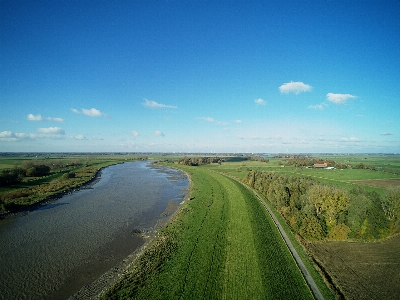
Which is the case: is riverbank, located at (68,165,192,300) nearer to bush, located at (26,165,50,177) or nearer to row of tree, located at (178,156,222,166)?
bush, located at (26,165,50,177)

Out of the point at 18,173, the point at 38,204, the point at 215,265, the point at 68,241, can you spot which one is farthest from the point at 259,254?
the point at 18,173

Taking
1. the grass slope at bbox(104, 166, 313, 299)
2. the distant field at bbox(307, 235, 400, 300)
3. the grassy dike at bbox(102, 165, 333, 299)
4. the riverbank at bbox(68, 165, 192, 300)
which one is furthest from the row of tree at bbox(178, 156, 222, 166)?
the distant field at bbox(307, 235, 400, 300)

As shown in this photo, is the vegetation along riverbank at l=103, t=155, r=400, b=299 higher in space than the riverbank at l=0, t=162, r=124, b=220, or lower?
lower

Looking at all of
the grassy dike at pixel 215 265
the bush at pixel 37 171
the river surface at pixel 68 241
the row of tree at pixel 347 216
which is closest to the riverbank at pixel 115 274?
the grassy dike at pixel 215 265

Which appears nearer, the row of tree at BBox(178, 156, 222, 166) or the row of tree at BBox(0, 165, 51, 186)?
the row of tree at BBox(0, 165, 51, 186)

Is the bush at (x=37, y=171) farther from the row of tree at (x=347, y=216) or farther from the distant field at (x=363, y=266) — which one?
the distant field at (x=363, y=266)

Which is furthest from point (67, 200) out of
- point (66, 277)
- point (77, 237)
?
point (66, 277)

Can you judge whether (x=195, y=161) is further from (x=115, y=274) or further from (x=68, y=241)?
(x=115, y=274)
